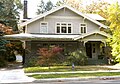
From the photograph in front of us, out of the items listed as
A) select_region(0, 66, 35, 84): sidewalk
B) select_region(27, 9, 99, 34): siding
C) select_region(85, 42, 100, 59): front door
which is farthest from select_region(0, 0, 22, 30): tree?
select_region(0, 66, 35, 84): sidewalk

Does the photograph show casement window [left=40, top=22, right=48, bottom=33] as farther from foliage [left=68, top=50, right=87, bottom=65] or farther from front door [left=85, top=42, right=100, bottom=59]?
front door [left=85, top=42, right=100, bottom=59]

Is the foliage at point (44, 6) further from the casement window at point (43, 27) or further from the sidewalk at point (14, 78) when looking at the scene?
the sidewalk at point (14, 78)

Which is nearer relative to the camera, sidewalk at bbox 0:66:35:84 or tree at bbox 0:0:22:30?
sidewalk at bbox 0:66:35:84

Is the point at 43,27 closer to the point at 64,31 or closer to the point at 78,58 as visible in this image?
the point at 64,31

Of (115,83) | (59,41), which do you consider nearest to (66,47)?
(59,41)

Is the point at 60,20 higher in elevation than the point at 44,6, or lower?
Answer: lower

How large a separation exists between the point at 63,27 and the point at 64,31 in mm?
573

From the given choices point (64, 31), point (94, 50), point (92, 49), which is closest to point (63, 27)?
point (64, 31)

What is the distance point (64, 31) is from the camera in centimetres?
3641

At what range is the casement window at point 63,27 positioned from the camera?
3606 cm

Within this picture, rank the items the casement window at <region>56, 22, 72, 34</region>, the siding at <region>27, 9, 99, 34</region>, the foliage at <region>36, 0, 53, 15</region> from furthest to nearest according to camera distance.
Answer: the foliage at <region>36, 0, 53, 15</region>
the casement window at <region>56, 22, 72, 34</region>
the siding at <region>27, 9, 99, 34</region>

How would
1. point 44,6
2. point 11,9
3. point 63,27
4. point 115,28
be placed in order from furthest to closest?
1. point 44,6
2. point 11,9
3. point 63,27
4. point 115,28

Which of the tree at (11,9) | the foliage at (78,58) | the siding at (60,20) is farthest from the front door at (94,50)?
the tree at (11,9)

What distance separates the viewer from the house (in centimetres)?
3338
